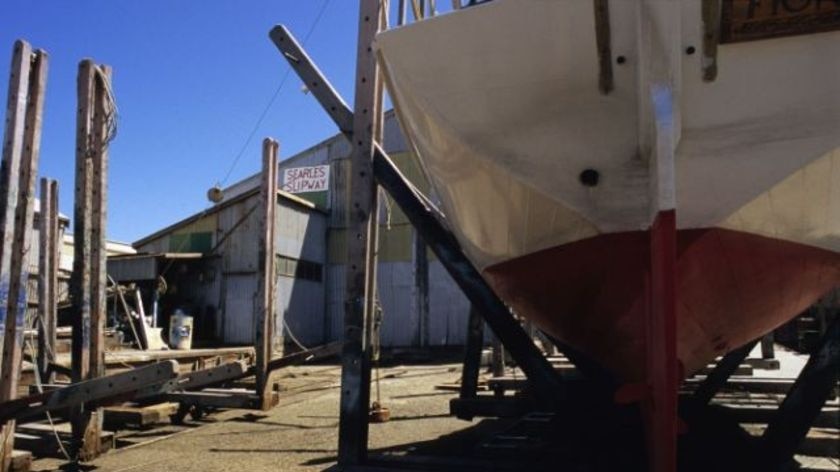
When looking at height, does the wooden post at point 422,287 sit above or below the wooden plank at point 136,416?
above

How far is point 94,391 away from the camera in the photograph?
421 cm

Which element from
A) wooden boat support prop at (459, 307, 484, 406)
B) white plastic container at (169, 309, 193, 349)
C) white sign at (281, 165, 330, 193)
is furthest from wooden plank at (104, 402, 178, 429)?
white sign at (281, 165, 330, 193)

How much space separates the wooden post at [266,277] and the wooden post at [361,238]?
3.92 metres

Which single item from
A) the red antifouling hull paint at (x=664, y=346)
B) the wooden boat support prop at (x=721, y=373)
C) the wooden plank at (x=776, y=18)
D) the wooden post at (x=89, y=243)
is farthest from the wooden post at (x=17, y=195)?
the wooden boat support prop at (x=721, y=373)

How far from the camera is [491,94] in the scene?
2846mm

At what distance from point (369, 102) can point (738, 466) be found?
2830mm

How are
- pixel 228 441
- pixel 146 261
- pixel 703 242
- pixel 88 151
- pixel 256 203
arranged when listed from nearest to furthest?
pixel 703 242 < pixel 88 151 < pixel 228 441 < pixel 146 261 < pixel 256 203

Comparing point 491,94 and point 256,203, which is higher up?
point 256,203

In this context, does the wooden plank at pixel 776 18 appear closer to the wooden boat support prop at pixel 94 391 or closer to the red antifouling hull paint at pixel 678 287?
the red antifouling hull paint at pixel 678 287

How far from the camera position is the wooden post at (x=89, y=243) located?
5.00m

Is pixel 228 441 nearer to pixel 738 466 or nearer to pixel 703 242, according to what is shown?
pixel 738 466

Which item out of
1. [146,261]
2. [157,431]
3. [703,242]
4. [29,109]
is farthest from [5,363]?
[146,261]

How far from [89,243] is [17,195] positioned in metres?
0.80

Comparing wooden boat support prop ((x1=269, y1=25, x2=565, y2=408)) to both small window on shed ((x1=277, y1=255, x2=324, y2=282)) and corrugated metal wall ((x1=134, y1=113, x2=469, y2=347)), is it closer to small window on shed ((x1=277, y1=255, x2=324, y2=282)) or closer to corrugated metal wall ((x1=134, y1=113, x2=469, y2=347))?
corrugated metal wall ((x1=134, y1=113, x2=469, y2=347))
